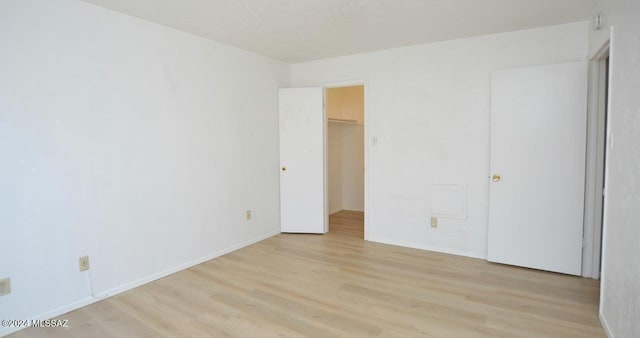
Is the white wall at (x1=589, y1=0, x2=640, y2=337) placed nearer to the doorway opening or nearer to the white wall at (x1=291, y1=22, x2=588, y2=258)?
the white wall at (x1=291, y1=22, x2=588, y2=258)

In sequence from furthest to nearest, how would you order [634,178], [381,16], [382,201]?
[382,201], [381,16], [634,178]

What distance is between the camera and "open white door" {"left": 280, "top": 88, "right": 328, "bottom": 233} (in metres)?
4.54

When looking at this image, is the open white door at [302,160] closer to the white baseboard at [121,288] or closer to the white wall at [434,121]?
the white wall at [434,121]

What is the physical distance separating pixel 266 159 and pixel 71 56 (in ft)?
7.74

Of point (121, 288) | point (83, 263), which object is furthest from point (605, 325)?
point (83, 263)

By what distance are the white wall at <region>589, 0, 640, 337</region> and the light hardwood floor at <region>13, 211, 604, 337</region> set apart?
15.9 inches

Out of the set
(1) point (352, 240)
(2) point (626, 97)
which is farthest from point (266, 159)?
(2) point (626, 97)

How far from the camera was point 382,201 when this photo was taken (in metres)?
4.22

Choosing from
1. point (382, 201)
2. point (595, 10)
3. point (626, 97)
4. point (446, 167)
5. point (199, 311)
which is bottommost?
point (199, 311)

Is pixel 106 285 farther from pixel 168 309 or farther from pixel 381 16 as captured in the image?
pixel 381 16

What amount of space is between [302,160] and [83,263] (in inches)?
Result: 106

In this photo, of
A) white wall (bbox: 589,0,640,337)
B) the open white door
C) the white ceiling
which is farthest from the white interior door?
the open white door

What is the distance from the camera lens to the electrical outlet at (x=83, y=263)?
8.68ft

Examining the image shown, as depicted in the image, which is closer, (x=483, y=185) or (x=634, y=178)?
(x=634, y=178)
